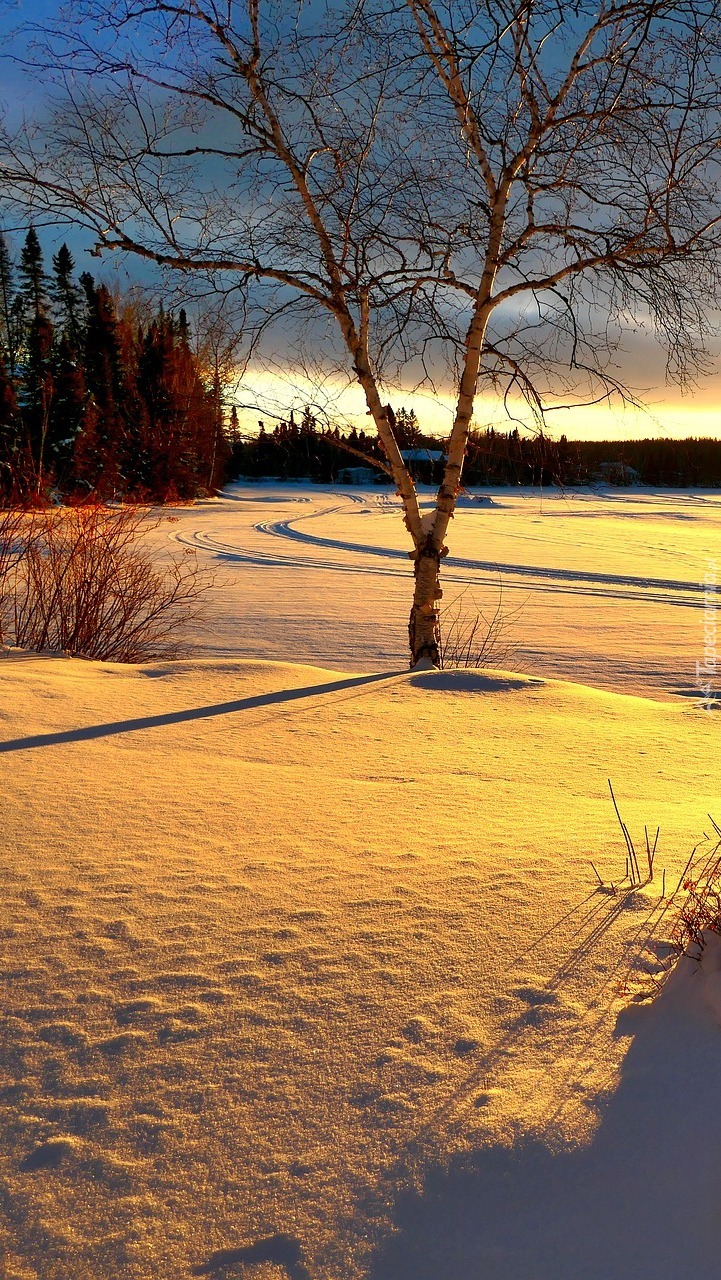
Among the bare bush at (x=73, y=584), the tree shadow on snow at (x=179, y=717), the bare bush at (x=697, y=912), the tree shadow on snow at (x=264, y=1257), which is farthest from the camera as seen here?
the bare bush at (x=73, y=584)

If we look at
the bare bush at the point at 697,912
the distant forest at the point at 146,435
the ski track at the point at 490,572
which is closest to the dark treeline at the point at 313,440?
the distant forest at the point at 146,435

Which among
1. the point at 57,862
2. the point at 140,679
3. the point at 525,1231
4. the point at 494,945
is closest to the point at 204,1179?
the point at 525,1231

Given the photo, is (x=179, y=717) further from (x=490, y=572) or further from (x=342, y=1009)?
(x=490, y=572)

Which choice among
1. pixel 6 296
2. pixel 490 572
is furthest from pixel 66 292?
pixel 490 572

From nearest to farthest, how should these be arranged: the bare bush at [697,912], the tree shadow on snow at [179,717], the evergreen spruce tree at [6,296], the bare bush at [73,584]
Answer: the bare bush at [697,912] → the tree shadow on snow at [179,717] → the bare bush at [73,584] → the evergreen spruce tree at [6,296]

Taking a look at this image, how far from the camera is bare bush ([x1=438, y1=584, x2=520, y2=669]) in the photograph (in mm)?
8273

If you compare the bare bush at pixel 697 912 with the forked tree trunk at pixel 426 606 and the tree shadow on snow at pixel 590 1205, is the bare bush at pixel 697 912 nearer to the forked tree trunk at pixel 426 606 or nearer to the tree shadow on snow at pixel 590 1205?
the tree shadow on snow at pixel 590 1205

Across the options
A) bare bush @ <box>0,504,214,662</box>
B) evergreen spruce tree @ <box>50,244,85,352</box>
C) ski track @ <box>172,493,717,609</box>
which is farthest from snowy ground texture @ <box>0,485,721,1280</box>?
evergreen spruce tree @ <box>50,244,85,352</box>

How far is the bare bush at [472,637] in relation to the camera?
326 inches

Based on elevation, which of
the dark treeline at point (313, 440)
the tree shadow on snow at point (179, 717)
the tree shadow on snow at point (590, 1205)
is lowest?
the tree shadow on snow at point (590, 1205)

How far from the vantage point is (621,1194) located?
1.40 metres

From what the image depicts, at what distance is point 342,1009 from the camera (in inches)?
72.7

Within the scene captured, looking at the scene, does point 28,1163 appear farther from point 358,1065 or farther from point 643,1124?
point 643,1124

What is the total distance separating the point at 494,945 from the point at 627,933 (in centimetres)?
36
